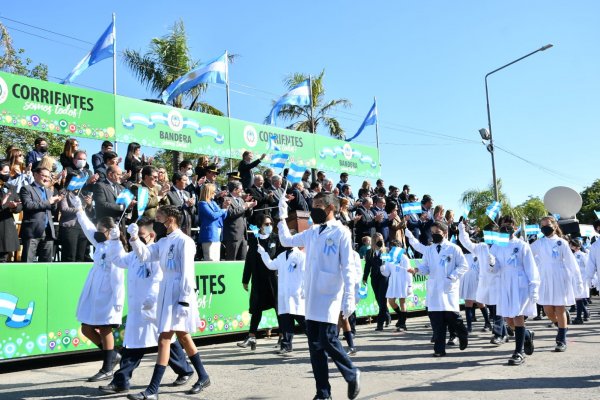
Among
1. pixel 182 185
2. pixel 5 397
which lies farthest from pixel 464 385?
pixel 182 185

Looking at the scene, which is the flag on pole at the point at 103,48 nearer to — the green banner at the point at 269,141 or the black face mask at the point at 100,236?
the green banner at the point at 269,141

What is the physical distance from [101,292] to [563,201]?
1291 centimetres

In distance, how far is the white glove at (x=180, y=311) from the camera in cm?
629

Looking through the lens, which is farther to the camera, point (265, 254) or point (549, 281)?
point (549, 281)

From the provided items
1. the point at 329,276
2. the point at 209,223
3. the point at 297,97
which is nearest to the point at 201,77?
the point at 297,97

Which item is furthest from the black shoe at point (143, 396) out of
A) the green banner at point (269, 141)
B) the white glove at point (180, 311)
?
the green banner at point (269, 141)

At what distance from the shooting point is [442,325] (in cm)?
934

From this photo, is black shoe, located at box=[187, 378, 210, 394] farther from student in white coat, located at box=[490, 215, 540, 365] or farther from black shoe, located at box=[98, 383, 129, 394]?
student in white coat, located at box=[490, 215, 540, 365]

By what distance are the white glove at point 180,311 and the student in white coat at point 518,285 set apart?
4697 millimetres

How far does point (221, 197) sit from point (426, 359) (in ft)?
18.0

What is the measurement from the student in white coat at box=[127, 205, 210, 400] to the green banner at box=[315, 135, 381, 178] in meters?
11.5

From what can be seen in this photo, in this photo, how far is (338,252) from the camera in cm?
610

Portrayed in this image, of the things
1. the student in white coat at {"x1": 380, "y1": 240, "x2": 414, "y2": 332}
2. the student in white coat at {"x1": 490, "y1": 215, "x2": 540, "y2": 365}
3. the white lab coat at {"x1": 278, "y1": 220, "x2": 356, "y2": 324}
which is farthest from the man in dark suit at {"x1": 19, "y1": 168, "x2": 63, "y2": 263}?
the student in white coat at {"x1": 380, "y1": 240, "x2": 414, "y2": 332}

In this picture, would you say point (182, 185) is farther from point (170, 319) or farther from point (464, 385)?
point (464, 385)
